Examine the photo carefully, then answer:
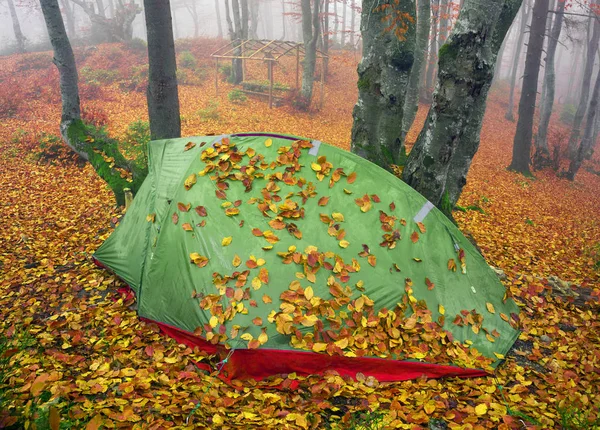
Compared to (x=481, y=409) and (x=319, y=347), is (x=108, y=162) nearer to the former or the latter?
(x=319, y=347)

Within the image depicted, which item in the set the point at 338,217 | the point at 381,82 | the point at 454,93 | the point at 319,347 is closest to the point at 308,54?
the point at 381,82

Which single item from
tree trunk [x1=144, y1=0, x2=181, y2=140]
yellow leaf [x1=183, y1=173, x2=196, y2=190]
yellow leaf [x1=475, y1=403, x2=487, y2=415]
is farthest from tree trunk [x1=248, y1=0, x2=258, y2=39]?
yellow leaf [x1=475, y1=403, x2=487, y2=415]

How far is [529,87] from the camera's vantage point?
38.3 feet

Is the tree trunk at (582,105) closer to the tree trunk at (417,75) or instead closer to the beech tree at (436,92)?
the tree trunk at (417,75)

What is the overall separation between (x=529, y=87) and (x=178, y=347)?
1254 centimetres

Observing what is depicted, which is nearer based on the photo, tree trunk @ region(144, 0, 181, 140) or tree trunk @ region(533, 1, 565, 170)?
tree trunk @ region(144, 0, 181, 140)

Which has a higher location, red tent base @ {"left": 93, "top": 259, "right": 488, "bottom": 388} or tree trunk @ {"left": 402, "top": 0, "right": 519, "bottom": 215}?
tree trunk @ {"left": 402, "top": 0, "right": 519, "bottom": 215}

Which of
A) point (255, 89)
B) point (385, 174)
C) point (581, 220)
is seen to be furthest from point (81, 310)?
point (255, 89)

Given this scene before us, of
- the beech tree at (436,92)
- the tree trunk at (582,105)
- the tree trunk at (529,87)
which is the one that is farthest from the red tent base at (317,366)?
the tree trunk at (582,105)

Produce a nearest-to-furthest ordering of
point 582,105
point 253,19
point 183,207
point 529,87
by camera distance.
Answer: point 183,207, point 529,87, point 582,105, point 253,19

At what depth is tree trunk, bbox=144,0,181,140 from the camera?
604 centimetres

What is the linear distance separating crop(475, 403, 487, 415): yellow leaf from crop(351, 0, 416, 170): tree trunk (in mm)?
3582

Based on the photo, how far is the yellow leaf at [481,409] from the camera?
290 centimetres

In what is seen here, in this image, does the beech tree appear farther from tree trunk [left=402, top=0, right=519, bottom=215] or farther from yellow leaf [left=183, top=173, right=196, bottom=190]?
yellow leaf [left=183, top=173, right=196, bottom=190]
